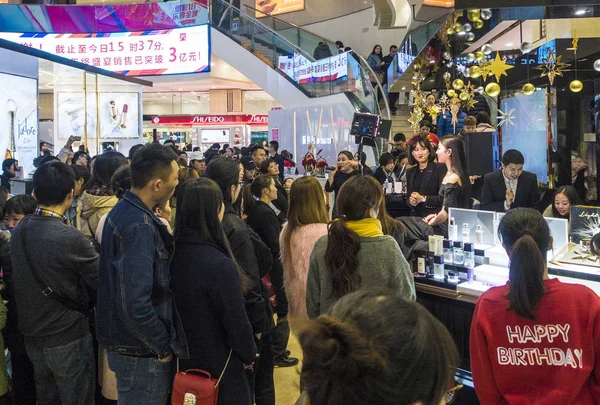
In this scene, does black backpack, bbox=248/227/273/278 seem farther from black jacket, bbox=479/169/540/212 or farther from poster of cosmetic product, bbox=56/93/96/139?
poster of cosmetic product, bbox=56/93/96/139

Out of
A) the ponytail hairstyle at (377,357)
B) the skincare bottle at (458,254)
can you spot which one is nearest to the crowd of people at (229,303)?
the ponytail hairstyle at (377,357)

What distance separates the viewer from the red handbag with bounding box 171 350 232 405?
2266mm

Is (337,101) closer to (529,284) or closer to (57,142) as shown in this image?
(57,142)

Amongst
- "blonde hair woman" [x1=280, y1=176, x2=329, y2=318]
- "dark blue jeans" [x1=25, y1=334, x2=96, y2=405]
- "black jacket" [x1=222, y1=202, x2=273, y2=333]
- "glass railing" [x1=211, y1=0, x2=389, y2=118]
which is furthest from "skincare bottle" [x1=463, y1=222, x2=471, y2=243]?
"glass railing" [x1=211, y1=0, x2=389, y2=118]

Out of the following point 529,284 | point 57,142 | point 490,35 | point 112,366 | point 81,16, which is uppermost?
point 81,16

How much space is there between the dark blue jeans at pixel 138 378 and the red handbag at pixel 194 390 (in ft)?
0.32

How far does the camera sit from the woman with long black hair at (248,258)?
9.70 ft

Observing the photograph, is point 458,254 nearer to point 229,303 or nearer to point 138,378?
point 229,303

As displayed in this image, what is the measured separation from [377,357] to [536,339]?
3.77 feet

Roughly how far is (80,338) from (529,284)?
6.74ft

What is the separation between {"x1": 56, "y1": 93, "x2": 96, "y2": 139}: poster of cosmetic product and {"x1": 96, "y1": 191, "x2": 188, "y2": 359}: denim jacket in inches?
368

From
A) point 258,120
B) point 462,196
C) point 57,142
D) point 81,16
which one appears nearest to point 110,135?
point 57,142

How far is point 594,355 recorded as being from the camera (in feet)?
6.05

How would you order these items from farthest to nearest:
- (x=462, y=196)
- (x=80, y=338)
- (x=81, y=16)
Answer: (x=81, y=16) < (x=462, y=196) < (x=80, y=338)
